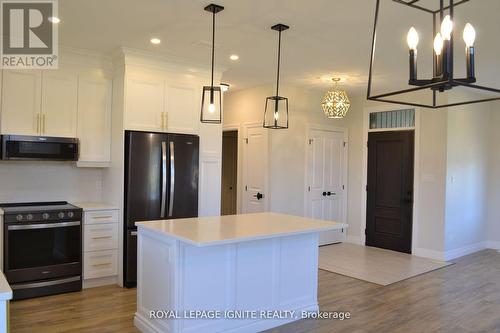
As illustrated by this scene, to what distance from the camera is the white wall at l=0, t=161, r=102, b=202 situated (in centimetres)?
438

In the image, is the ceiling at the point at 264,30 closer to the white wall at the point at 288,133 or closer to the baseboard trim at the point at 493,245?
the white wall at the point at 288,133

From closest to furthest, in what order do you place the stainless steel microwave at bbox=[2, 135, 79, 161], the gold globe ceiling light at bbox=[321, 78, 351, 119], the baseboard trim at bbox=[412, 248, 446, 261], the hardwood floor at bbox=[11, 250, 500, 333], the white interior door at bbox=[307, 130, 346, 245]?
the hardwood floor at bbox=[11, 250, 500, 333] < the stainless steel microwave at bbox=[2, 135, 79, 161] < the gold globe ceiling light at bbox=[321, 78, 351, 119] < the baseboard trim at bbox=[412, 248, 446, 261] < the white interior door at bbox=[307, 130, 346, 245]

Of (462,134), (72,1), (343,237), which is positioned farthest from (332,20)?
(343,237)

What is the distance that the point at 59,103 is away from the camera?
4414mm

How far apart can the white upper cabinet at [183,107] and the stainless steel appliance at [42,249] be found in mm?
1467

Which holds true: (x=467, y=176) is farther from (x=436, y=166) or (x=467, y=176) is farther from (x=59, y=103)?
(x=59, y=103)

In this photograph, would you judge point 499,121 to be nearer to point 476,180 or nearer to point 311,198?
point 476,180

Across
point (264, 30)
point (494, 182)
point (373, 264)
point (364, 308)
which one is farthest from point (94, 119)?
point (494, 182)

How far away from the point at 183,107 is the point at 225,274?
7.94 ft

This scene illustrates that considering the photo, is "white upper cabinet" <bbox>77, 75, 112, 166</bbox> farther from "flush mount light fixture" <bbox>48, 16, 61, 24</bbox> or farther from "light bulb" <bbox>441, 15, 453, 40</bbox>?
"light bulb" <bbox>441, 15, 453, 40</bbox>

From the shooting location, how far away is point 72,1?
123 inches

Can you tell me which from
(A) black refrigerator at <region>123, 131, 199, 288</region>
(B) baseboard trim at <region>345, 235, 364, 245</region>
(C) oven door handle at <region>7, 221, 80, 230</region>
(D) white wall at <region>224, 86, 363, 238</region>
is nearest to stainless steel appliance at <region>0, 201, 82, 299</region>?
(C) oven door handle at <region>7, 221, 80, 230</region>

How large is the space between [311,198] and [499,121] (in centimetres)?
346

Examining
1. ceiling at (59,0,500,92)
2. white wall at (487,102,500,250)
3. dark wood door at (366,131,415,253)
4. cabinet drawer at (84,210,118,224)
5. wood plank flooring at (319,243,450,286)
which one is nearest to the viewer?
ceiling at (59,0,500,92)
